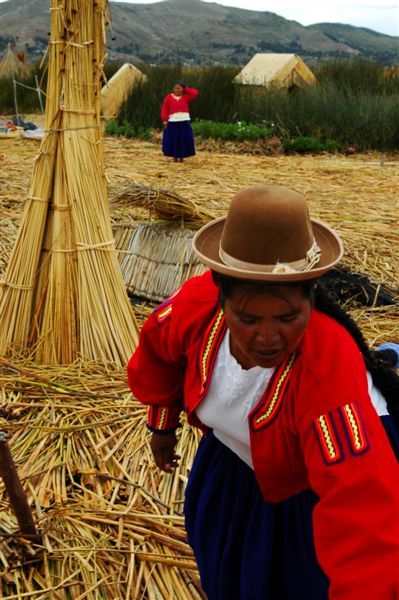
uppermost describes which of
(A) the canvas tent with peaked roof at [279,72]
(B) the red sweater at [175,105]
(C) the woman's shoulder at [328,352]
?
(A) the canvas tent with peaked roof at [279,72]

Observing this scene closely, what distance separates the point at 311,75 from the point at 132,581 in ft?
44.0

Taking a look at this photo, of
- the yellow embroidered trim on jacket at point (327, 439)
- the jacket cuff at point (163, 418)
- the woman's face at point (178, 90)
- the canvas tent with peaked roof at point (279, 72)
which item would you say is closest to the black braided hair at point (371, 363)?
the yellow embroidered trim on jacket at point (327, 439)

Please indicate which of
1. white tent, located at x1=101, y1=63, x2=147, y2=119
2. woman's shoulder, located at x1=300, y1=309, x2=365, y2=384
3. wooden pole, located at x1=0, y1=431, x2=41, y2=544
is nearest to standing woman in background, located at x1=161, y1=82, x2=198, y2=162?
white tent, located at x1=101, y1=63, x2=147, y2=119

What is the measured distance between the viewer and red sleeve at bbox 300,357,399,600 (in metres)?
0.97

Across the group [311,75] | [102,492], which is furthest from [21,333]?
[311,75]

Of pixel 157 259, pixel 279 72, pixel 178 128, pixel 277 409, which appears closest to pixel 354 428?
pixel 277 409

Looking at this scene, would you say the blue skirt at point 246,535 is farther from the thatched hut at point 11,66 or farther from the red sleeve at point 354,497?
the thatched hut at point 11,66

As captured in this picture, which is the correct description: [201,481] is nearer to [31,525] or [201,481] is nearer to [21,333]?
[31,525]

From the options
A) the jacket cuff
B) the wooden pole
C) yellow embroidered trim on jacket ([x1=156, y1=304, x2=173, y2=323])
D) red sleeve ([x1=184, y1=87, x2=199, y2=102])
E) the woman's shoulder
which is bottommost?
the wooden pole

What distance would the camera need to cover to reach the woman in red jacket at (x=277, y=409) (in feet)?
3.30

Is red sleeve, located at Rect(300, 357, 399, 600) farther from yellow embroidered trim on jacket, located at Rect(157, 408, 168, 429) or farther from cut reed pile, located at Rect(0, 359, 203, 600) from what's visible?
cut reed pile, located at Rect(0, 359, 203, 600)

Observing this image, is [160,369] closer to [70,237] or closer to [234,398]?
[234,398]

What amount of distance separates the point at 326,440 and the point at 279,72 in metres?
13.4

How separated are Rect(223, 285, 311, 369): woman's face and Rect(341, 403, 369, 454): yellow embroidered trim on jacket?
137mm
